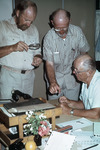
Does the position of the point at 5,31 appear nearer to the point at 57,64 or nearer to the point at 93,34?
the point at 57,64

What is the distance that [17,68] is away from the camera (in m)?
2.91

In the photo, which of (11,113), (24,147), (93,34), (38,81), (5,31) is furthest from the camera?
(93,34)

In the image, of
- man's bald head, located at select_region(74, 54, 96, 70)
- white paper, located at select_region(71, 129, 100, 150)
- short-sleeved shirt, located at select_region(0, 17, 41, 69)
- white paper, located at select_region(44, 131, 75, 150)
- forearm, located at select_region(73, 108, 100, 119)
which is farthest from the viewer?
short-sleeved shirt, located at select_region(0, 17, 41, 69)

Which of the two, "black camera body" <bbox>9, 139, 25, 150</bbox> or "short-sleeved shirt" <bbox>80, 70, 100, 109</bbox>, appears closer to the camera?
"black camera body" <bbox>9, 139, 25, 150</bbox>

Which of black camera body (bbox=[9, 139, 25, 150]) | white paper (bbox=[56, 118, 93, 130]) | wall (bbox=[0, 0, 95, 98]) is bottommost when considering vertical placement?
white paper (bbox=[56, 118, 93, 130])

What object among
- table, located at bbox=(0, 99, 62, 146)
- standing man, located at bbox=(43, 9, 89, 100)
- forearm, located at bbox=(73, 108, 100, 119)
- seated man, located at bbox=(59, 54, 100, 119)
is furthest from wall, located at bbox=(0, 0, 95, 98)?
table, located at bbox=(0, 99, 62, 146)

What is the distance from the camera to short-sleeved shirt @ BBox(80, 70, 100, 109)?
2.17m

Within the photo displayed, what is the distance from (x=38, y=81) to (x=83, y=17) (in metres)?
1.55

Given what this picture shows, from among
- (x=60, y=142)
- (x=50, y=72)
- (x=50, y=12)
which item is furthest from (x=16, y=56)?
(x=60, y=142)

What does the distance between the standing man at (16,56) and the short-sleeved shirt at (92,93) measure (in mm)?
869

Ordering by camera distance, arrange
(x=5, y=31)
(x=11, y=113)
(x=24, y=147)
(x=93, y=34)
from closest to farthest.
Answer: (x=24, y=147) → (x=11, y=113) → (x=5, y=31) → (x=93, y=34)

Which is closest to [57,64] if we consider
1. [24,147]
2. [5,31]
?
[5,31]

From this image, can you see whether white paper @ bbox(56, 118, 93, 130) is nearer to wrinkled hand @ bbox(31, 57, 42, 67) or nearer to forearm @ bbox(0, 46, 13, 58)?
wrinkled hand @ bbox(31, 57, 42, 67)

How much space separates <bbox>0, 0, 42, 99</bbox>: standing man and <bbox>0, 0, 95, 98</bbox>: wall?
52 centimetres
